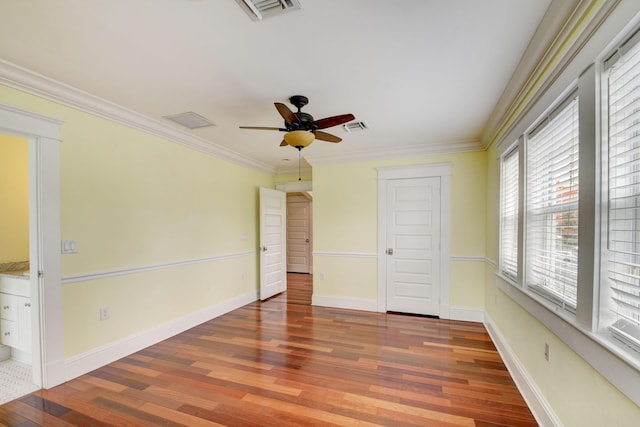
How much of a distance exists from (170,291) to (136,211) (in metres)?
1.06

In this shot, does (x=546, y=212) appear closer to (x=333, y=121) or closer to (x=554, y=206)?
(x=554, y=206)

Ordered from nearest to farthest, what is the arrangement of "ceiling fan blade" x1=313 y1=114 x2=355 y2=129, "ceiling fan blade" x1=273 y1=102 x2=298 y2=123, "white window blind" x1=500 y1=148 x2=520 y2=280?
"ceiling fan blade" x1=273 y1=102 x2=298 y2=123, "ceiling fan blade" x1=313 y1=114 x2=355 y2=129, "white window blind" x1=500 y1=148 x2=520 y2=280

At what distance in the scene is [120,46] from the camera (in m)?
1.85

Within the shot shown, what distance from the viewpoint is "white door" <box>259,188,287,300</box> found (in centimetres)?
510

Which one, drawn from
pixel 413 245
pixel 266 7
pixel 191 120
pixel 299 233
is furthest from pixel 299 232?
pixel 266 7

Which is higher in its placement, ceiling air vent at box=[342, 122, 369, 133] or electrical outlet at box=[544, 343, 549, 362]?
ceiling air vent at box=[342, 122, 369, 133]

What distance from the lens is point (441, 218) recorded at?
4102mm

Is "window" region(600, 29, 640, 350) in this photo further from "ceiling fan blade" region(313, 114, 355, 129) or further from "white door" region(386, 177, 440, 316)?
"white door" region(386, 177, 440, 316)

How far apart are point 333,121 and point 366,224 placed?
236 cm

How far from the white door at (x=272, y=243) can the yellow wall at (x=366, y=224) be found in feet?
3.19

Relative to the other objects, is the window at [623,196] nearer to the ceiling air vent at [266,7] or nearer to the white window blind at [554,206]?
the white window blind at [554,206]

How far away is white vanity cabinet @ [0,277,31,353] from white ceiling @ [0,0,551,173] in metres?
1.97

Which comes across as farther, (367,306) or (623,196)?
(367,306)

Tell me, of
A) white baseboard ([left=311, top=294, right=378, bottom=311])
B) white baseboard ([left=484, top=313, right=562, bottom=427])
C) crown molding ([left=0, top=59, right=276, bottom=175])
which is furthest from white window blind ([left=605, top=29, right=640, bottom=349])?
crown molding ([left=0, top=59, right=276, bottom=175])
